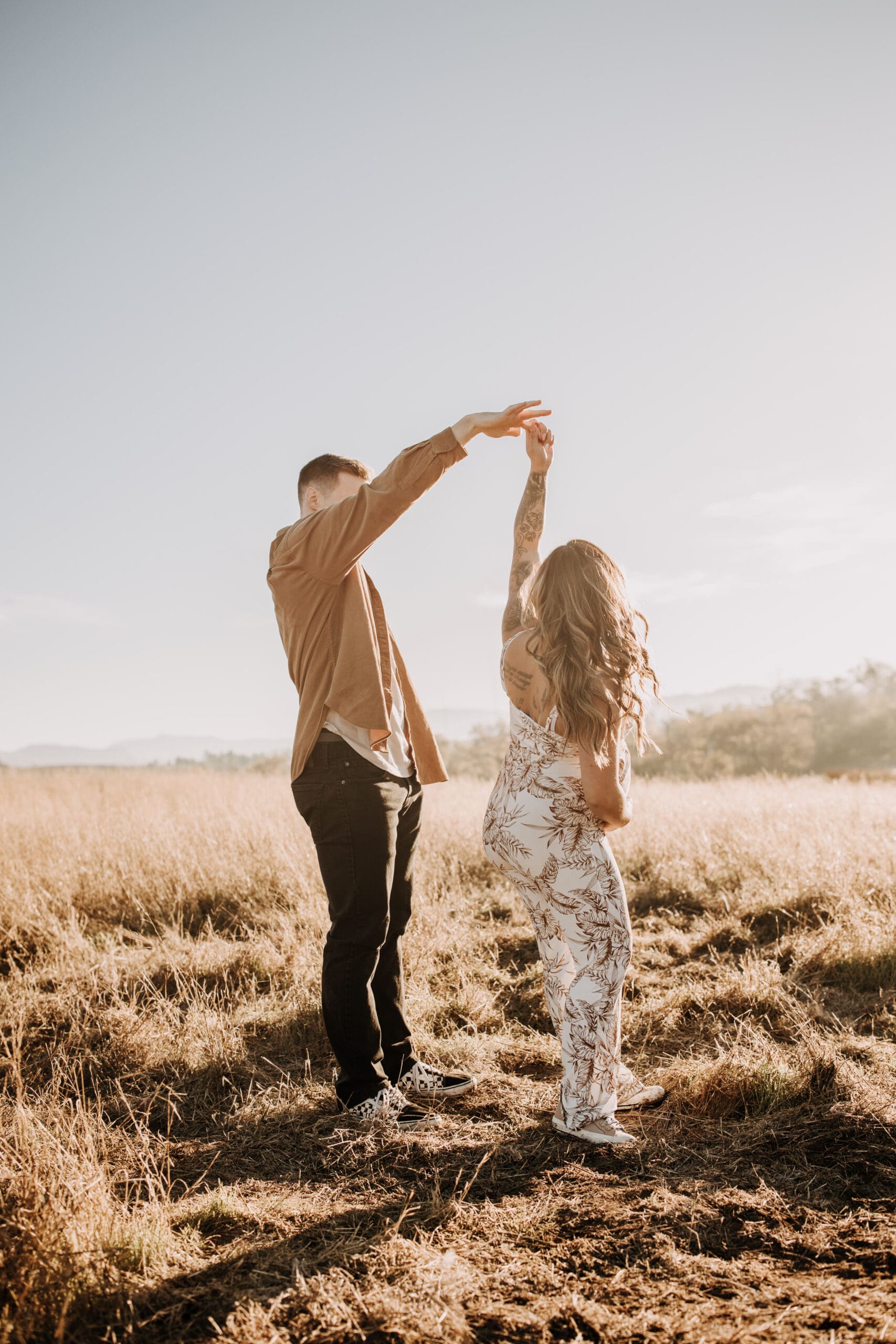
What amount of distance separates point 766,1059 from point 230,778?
1300 centimetres

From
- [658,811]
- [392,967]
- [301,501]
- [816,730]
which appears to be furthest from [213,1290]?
[816,730]

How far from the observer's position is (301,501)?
10.6ft

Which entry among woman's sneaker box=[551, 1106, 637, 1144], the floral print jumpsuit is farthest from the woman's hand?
woman's sneaker box=[551, 1106, 637, 1144]

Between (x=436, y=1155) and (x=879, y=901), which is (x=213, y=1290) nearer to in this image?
(x=436, y=1155)

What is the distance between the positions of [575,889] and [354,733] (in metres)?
0.96

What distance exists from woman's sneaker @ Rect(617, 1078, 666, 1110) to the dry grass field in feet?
0.22

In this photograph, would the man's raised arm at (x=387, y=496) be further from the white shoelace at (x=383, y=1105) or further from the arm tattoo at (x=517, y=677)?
the white shoelace at (x=383, y=1105)

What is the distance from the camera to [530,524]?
326cm

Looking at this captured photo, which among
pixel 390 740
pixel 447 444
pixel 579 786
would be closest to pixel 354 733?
pixel 390 740

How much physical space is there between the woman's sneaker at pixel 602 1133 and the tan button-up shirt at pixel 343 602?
4.88ft

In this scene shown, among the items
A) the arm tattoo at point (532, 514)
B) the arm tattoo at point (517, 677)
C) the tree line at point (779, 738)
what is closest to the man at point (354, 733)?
the arm tattoo at point (532, 514)

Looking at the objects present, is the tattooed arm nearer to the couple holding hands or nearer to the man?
the couple holding hands

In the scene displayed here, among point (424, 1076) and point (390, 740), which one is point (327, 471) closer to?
point (390, 740)

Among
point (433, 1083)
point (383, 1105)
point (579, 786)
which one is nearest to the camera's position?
point (579, 786)
